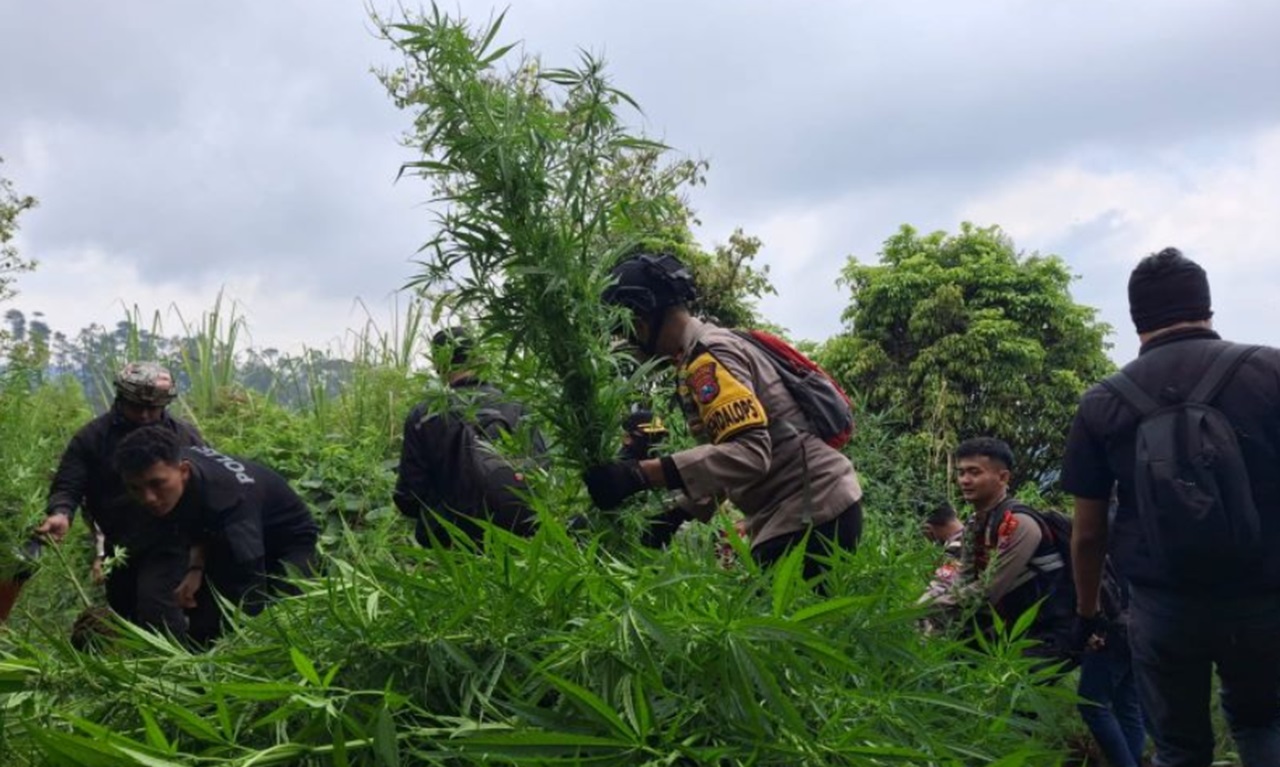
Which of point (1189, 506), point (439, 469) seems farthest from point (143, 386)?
point (1189, 506)

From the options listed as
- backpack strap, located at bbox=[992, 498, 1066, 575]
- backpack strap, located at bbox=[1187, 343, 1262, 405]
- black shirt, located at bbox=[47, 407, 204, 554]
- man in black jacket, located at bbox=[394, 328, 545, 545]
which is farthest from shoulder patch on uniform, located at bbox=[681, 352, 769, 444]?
black shirt, located at bbox=[47, 407, 204, 554]

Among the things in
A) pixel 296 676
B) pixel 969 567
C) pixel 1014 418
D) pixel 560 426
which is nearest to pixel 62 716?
pixel 296 676

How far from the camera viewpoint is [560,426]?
323cm

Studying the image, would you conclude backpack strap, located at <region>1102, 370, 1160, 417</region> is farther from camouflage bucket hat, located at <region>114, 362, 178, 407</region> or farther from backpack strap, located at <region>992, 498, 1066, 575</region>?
camouflage bucket hat, located at <region>114, 362, 178, 407</region>

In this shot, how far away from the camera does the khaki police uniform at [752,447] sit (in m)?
3.96

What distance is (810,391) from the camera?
4.46 meters

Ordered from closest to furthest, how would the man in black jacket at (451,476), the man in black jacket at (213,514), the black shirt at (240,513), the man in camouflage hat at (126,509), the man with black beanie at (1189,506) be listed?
1. the man with black beanie at (1189,506)
2. the man in black jacket at (213,514)
3. the black shirt at (240,513)
4. the man in camouflage hat at (126,509)
5. the man in black jacket at (451,476)

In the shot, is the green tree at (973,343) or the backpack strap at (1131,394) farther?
the green tree at (973,343)

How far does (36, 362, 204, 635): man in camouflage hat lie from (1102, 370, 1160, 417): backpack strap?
3.60 meters

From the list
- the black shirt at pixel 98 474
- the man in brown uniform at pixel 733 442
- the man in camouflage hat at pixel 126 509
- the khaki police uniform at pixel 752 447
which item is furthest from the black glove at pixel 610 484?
the black shirt at pixel 98 474

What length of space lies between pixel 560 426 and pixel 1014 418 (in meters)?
12.5

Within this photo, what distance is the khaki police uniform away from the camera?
13.0 feet

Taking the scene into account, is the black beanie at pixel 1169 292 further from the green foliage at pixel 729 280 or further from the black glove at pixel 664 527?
the green foliage at pixel 729 280

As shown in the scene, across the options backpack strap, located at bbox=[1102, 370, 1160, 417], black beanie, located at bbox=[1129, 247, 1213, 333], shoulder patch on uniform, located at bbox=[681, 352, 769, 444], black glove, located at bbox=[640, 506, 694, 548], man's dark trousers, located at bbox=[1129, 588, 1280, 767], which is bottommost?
man's dark trousers, located at bbox=[1129, 588, 1280, 767]
